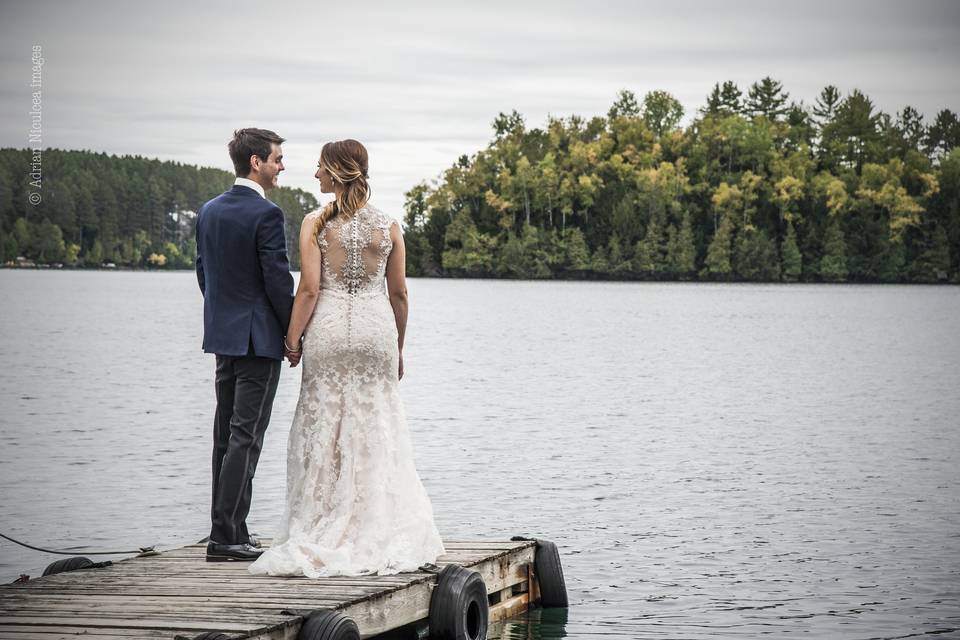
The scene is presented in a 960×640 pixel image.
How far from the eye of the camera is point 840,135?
475ft

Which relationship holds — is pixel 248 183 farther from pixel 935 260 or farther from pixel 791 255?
pixel 935 260

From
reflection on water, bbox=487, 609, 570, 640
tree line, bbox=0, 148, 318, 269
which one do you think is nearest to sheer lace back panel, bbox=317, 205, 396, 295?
reflection on water, bbox=487, 609, 570, 640

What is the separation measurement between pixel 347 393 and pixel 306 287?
697 millimetres

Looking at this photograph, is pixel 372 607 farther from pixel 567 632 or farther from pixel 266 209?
pixel 567 632

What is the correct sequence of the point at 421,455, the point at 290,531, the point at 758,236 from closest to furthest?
the point at 290,531
the point at 421,455
the point at 758,236

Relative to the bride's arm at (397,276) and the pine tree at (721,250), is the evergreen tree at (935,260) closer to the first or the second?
the pine tree at (721,250)

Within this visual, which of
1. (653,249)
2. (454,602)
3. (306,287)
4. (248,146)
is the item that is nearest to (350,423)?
(306,287)

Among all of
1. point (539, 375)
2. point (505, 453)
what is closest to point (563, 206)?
point (539, 375)

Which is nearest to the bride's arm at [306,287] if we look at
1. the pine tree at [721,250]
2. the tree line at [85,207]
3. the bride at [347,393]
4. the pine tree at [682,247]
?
the bride at [347,393]

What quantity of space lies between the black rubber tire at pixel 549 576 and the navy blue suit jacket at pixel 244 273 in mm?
3181

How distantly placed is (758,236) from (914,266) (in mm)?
16394

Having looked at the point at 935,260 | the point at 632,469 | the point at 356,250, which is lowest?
the point at 632,469

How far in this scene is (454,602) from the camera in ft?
25.7

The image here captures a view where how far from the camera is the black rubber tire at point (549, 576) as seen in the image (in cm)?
995
